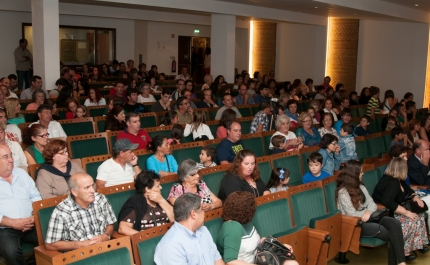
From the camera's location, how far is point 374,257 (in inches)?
215

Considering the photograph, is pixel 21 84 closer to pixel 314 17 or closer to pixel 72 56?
pixel 72 56

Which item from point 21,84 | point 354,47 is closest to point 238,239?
point 21,84

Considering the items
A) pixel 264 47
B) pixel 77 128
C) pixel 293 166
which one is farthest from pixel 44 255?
pixel 264 47

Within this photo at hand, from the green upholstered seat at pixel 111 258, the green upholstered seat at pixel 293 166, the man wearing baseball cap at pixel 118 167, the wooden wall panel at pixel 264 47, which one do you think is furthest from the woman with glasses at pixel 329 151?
the wooden wall panel at pixel 264 47

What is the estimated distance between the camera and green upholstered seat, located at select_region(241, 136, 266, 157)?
279 inches

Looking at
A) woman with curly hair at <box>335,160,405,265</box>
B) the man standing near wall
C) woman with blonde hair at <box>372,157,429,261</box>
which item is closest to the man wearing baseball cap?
woman with curly hair at <box>335,160,405,265</box>

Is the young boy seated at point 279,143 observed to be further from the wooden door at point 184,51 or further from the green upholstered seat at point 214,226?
the wooden door at point 184,51

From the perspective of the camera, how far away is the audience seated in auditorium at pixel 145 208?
4.00 metres

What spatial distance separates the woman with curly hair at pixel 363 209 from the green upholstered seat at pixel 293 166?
3.39 ft

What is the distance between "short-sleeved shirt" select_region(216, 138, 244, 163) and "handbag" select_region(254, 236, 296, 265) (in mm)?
2573

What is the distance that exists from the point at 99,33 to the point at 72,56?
118 centimetres

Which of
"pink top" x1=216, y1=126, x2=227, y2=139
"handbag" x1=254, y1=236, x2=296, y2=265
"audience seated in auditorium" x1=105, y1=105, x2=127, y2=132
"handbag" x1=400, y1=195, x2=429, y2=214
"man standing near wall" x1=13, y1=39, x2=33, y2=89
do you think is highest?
"man standing near wall" x1=13, y1=39, x2=33, y2=89

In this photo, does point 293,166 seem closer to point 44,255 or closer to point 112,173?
point 112,173

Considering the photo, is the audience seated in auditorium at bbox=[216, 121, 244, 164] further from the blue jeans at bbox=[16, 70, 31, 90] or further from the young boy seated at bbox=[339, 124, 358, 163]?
the blue jeans at bbox=[16, 70, 31, 90]
